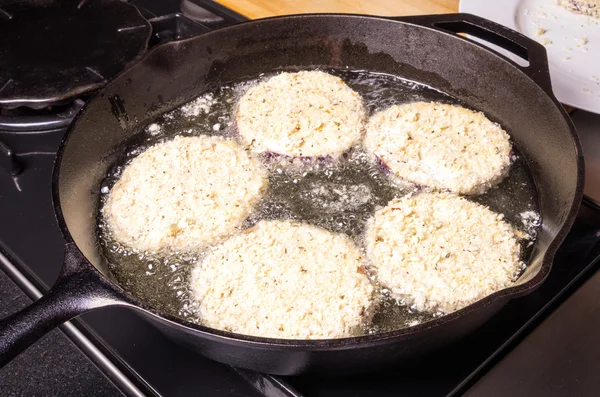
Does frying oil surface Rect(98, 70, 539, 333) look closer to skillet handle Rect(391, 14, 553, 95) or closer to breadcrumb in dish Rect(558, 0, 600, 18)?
skillet handle Rect(391, 14, 553, 95)

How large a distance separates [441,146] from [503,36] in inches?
11.7

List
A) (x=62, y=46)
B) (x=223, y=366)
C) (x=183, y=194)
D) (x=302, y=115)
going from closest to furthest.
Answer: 1. (x=223, y=366)
2. (x=183, y=194)
3. (x=302, y=115)
4. (x=62, y=46)

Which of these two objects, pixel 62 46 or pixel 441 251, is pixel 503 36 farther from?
pixel 62 46

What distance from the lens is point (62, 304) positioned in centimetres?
85

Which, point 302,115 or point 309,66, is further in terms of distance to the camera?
point 309,66

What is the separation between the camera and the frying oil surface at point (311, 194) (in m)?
1.13

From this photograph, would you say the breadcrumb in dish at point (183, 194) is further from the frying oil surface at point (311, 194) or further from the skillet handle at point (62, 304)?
the skillet handle at point (62, 304)

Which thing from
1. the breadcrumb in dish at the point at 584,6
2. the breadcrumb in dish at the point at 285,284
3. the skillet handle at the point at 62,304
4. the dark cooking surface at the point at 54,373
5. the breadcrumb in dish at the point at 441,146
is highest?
the breadcrumb in dish at the point at 584,6

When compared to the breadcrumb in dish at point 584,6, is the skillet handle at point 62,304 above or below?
below

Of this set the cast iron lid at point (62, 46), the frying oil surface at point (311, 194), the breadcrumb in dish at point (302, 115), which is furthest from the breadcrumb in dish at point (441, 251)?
the cast iron lid at point (62, 46)

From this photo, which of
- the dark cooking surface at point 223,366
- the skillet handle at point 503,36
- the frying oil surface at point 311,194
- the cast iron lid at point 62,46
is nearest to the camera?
the dark cooking surface at point 223,366

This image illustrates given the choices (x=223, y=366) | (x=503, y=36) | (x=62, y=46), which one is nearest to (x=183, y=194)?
(x=223, y=366)

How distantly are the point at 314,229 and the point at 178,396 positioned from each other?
43 cm

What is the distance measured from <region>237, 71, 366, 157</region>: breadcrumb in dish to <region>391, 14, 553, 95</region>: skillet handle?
10.1 inches
